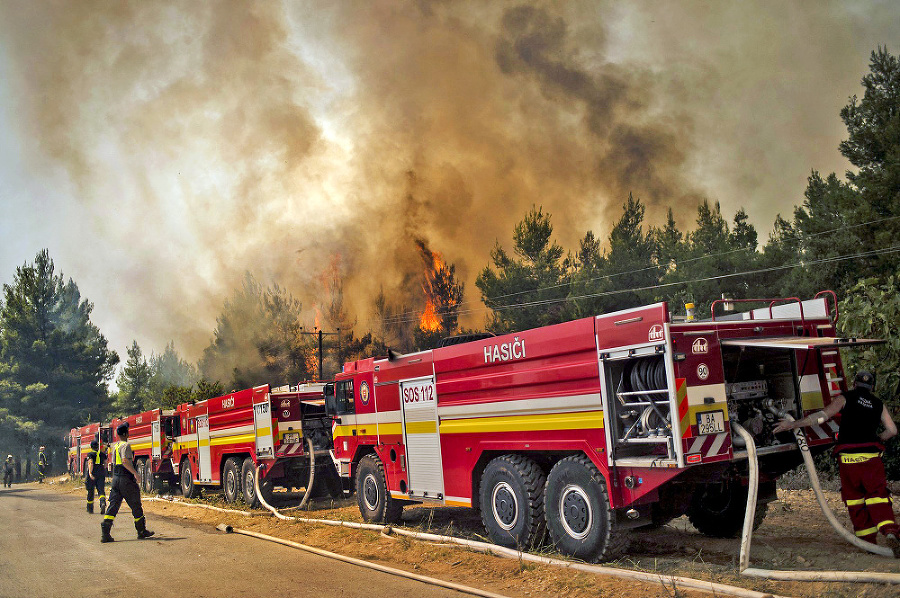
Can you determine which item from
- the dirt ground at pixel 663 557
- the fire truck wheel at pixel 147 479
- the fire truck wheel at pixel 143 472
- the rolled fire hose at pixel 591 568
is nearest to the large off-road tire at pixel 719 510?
the dirt ground at pixel 663 557

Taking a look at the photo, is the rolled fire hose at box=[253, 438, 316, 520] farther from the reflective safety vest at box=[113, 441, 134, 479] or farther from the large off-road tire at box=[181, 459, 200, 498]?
the large off-road tire at box=[181, 459, 200, 498]

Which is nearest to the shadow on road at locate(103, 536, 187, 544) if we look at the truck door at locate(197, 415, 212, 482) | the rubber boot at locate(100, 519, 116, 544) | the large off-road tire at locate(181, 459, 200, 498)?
the rubber boot at locate(100, 519, 116, 544)

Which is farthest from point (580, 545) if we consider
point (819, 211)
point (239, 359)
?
point (239, 359)

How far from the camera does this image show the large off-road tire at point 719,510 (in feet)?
29.2

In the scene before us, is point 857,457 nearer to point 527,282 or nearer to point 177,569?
point 177,569

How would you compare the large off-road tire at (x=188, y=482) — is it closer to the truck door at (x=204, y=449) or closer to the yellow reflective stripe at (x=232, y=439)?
the truck door at (x=204, y=449)

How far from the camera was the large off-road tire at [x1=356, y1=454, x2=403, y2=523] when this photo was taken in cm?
1141

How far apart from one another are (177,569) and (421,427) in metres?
3.72

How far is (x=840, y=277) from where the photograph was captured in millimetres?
27891

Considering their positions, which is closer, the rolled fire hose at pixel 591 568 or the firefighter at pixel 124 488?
the rolled fire hose at pixel 591 568

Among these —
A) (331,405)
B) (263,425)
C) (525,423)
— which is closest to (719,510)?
(525,423)

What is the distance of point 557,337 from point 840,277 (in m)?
24.1

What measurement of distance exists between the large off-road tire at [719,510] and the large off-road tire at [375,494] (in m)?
4.60

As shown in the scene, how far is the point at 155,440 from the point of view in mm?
22516
